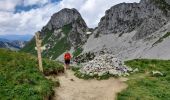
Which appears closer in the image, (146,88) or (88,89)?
(146,88)

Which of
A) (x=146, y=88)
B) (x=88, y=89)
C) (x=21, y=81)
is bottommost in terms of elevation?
(x=146, y=88)

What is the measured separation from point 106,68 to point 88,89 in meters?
8.20

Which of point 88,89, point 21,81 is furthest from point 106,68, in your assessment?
point 21,81

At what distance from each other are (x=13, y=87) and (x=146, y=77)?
1780 cm

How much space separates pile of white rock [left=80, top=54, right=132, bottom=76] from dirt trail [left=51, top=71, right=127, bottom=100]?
7.05 ft

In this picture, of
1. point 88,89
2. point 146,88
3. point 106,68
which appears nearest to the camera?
point 146,88

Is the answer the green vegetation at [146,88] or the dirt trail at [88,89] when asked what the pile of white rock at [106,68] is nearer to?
the green vegetation at [146,88]

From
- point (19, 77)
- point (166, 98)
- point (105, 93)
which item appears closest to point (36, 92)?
point (19, 77)

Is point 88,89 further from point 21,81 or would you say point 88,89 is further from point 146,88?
point 21,81

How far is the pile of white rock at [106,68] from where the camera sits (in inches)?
1684

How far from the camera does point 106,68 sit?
142ft

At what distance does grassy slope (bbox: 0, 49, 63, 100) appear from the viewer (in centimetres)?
2893

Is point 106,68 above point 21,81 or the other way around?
above

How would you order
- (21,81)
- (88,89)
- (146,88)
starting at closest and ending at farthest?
1. (21,81)
2. (146,88)
3. (88,89)
